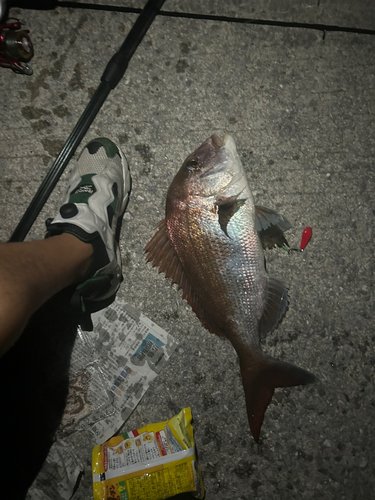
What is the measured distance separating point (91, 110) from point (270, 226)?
48.9 inches

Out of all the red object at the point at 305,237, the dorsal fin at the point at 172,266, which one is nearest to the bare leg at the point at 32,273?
the dorsal fin at the point at 172,266

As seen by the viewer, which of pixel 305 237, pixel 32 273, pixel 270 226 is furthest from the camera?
pixel 305 237

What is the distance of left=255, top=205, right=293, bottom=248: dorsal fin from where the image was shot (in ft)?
5.02

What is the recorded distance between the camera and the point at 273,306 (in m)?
1.56

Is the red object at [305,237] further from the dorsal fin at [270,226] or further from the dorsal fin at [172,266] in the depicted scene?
the dorsal fin at [172,266]

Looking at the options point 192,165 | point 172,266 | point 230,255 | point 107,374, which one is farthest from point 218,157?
point 107,374

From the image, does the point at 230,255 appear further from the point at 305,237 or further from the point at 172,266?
the point at 305,237

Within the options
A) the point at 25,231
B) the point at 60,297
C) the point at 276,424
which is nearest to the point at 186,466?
the point at 276,424

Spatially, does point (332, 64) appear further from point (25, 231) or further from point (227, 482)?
point (227, 482)

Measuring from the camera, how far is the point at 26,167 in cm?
181

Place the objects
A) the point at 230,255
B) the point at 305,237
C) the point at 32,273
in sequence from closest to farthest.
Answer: the point at 32,273 < the point at 230,255 < the point at 305,237

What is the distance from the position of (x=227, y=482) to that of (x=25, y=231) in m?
1.83

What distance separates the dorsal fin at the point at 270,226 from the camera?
5.02ft

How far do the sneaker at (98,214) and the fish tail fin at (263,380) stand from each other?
85 cm
